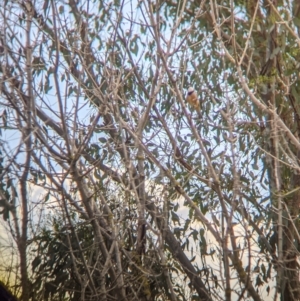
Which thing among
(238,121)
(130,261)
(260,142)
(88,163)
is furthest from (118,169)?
(260,142)

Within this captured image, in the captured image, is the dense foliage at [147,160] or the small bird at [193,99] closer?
the dense foliage at [147,160]

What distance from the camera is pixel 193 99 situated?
13.1 feet

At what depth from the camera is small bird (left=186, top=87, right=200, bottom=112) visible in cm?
A: 395

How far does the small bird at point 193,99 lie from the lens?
3.95 meters

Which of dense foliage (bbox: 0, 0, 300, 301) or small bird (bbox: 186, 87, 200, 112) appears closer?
dense foliage (bbox: 0, 0, 300, 301)

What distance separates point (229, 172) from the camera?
4.02m

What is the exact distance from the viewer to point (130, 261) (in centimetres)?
338

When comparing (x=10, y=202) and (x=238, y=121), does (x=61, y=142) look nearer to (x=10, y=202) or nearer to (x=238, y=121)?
(x=10, y=202)

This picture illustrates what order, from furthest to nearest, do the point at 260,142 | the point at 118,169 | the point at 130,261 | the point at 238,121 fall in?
the point at 260,142 → the point at 238,121 → the point at 118,169 → the point at 130,261

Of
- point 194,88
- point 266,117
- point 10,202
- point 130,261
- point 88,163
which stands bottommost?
point 130,261

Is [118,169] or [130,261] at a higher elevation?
[118,169]

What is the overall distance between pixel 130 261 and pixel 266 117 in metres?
1.32

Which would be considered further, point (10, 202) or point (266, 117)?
point (266, 117)

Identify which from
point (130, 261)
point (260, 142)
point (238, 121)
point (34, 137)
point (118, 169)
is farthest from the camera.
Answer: point (260, 142)
